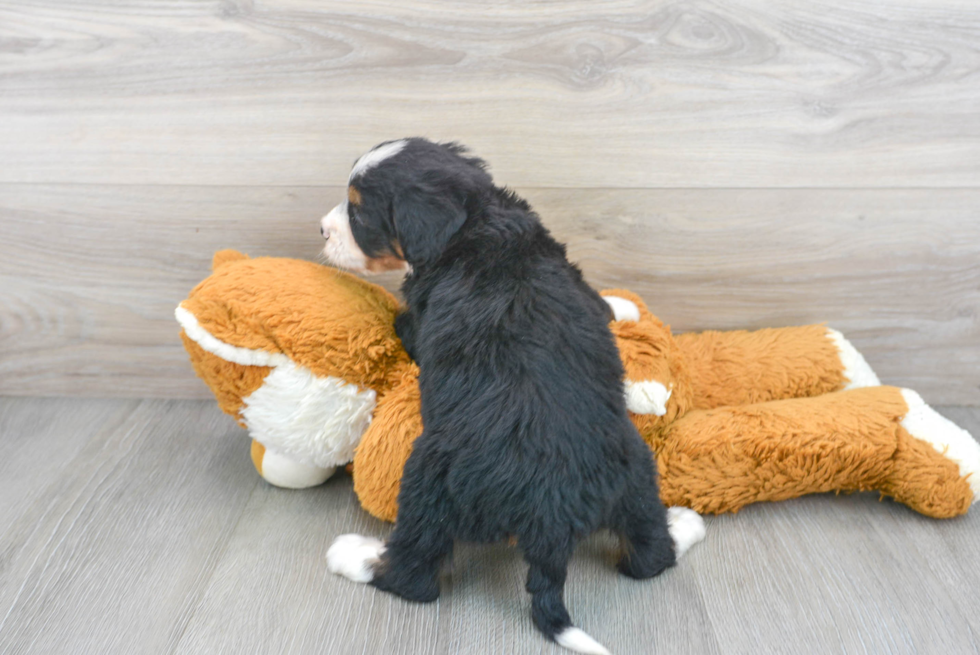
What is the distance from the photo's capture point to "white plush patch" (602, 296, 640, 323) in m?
1.36

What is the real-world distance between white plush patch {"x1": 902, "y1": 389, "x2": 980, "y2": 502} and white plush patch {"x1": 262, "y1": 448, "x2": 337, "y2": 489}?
1091mm

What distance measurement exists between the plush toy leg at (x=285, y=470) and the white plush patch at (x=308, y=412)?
58mm

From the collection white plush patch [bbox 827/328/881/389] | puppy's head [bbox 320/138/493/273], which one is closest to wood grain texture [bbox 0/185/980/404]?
white plush patch [bbox 827/328/881/389]

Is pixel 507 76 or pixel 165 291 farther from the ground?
pixel 507 76

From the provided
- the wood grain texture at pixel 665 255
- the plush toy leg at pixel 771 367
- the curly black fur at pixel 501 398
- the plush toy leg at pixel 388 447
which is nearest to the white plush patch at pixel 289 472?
the plush toy leg at pixel 388 447

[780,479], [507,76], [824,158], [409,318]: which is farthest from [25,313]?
[824,158]

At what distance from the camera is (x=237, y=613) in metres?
1.11

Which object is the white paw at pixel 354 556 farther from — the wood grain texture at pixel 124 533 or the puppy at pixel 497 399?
the wood grain texture at pixel 124 533

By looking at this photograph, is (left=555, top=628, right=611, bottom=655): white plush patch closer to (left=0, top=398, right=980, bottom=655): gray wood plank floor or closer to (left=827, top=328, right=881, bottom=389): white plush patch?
(left=0, top=398, right=980, bottom=655): gray wood plank floor

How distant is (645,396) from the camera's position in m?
1.23

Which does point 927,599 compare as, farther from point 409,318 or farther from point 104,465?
point 104,465

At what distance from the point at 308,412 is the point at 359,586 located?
0.31 m

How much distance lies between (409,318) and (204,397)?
0.78m

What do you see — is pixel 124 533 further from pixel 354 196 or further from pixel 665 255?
pixel 665 255
